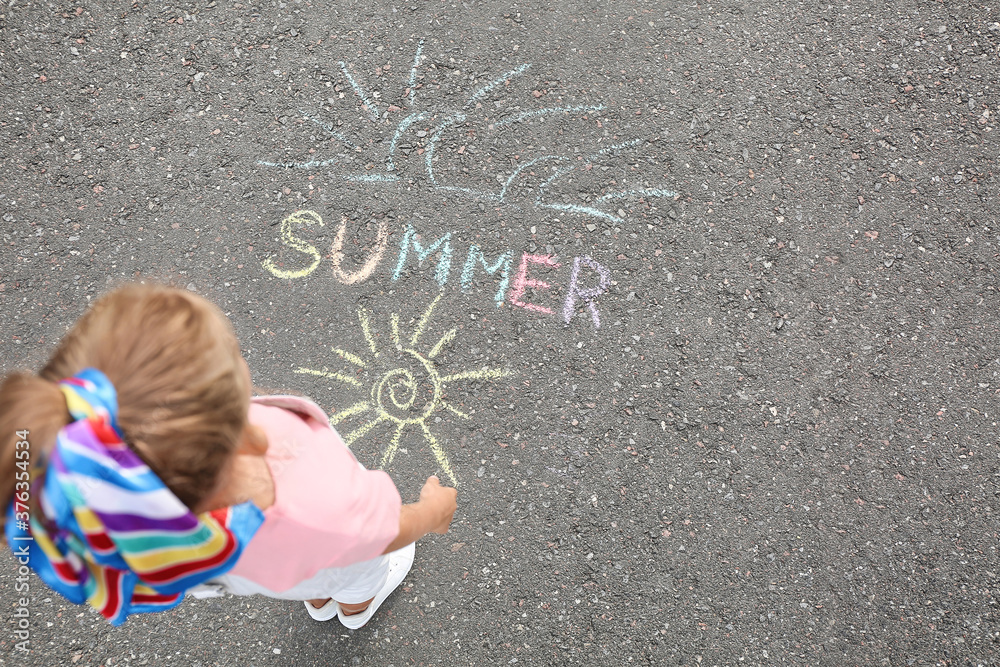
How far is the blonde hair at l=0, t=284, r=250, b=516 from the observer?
3.37 feet

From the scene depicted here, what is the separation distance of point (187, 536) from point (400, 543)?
58 centimetres

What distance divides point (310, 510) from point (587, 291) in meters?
1.43

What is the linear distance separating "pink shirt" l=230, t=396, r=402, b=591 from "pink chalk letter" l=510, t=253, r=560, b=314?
108 centimetres

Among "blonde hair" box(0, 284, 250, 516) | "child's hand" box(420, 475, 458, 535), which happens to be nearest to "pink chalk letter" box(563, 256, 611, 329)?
"child's hand" box(420, 475, 458, 535)

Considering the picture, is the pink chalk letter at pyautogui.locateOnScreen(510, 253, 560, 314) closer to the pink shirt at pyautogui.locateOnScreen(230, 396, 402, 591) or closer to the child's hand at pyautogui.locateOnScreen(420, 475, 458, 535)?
the child's hand at pyautogui.locateOnScreen(420, 475, 458, 535)

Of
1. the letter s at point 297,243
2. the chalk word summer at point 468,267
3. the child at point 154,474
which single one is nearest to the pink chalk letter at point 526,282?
the chalk word summer at point 468,267

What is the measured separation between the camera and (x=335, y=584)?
5.67 feet

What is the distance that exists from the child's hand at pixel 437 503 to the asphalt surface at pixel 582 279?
0.52 meters

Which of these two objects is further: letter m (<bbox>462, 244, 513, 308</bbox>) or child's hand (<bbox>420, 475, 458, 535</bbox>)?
letter m (<bbox>462, 244, 513, 308</bbox>)

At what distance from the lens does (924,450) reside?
7.64 feet

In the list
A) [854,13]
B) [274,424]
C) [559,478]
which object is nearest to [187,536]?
[274,424]

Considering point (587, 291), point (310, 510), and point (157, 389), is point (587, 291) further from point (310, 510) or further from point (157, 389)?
point (157, 389)

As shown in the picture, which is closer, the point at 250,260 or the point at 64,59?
the point at 250,260

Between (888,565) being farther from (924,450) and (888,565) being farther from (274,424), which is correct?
(274,424)
